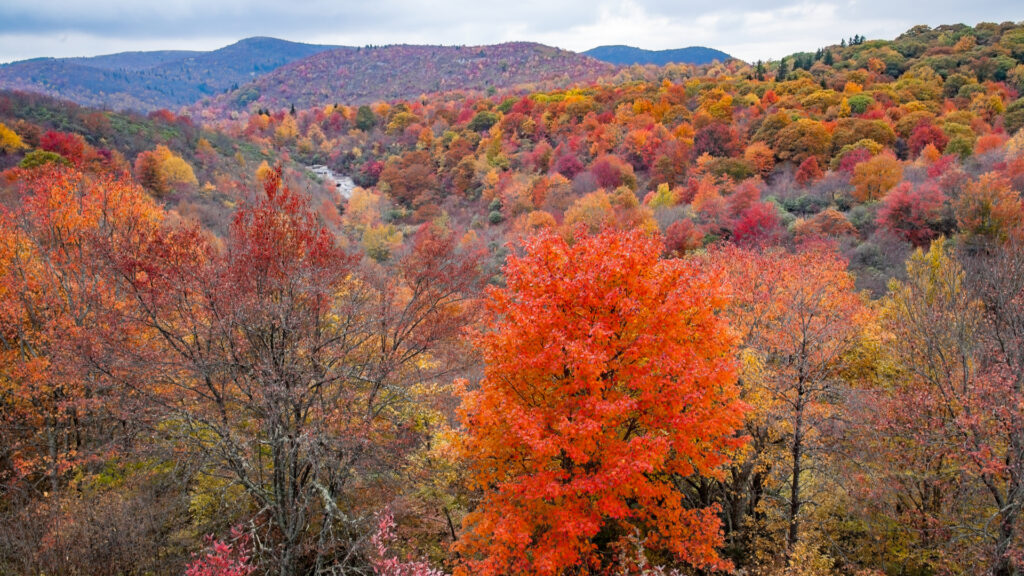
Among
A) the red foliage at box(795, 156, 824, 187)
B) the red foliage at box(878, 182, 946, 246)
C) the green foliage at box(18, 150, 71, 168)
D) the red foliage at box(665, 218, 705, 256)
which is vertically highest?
the green foliage at box(18, 150, 71, 168)

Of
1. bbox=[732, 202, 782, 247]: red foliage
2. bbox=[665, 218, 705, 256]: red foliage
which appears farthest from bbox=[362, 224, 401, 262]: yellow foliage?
bbox=[732, 202, 782, 247]: red foliage

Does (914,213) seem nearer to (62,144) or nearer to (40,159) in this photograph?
(40,159)

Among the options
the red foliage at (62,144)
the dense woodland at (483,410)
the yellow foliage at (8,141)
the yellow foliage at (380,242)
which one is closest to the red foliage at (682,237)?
the dense woodland at (483,410)

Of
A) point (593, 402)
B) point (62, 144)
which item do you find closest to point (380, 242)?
point (62, 144)

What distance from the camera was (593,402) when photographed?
405 inches

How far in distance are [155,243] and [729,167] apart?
6091 centimetres

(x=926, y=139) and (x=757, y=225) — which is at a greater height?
(x=926, y=139)

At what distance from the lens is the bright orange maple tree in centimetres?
1039

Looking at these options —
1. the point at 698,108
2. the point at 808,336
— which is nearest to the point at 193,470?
the point at 808,336

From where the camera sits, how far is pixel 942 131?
5784 cm

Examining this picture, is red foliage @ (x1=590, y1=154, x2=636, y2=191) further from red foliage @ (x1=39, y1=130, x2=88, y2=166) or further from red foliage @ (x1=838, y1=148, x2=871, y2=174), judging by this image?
red foliage @ (x1=39, y1=130, x2=88, y2=166)

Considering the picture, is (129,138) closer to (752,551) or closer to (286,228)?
(286,228)

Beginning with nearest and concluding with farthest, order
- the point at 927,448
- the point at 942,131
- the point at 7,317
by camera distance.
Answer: the point at 927,448 → the point at 7,317 → the point at 942,131

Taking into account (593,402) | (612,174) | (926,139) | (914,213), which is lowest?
(593,402)
